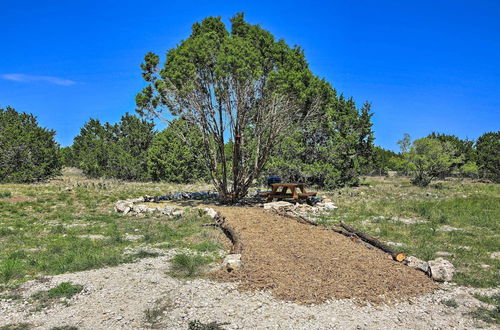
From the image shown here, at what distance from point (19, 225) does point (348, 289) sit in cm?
1237

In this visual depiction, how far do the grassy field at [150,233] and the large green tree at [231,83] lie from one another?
4991 mm

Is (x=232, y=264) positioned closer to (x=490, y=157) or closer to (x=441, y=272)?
(x=441, y=272)

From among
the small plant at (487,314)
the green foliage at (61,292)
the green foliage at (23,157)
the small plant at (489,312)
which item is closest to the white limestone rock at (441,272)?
the small plant at (489,312)

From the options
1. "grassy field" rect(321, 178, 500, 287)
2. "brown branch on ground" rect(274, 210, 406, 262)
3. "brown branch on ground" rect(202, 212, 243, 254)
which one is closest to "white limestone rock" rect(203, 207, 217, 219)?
"brown branch on ground" rect(202, 212, 243, 254)

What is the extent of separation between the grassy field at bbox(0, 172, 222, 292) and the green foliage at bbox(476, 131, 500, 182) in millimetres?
44803

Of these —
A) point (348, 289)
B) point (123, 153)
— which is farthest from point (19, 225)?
point (123, 153)

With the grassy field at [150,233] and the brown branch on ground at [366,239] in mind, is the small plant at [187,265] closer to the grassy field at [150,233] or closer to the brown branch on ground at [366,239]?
the grassy field at [150,233]

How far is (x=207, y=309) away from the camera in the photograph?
6.51 meters

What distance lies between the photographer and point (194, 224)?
14.3 meters

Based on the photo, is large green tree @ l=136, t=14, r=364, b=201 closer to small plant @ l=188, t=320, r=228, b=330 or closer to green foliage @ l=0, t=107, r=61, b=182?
small plant @ l=188, t=320, r=228, b=330

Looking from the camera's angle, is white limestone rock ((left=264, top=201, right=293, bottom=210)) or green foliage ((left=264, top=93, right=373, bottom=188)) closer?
white limestone rock ((left=264, top=201, right=293, bottom=210))

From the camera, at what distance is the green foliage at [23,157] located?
3148 centimetres

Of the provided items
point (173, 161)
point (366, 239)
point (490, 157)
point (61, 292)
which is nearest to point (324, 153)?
point (173, 161)

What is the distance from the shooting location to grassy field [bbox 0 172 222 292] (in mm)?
9031
